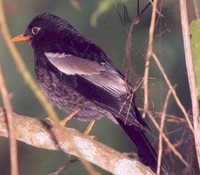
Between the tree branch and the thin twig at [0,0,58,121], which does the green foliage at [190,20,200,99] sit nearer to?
the tree branch

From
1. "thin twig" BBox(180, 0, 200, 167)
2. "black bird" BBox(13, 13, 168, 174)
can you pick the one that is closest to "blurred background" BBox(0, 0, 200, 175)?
"black bird" BBox(13, 13, 168, 174)

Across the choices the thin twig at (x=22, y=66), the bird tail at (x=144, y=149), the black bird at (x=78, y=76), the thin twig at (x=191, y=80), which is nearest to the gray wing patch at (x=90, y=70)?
the black bird at (x=78, y=76)

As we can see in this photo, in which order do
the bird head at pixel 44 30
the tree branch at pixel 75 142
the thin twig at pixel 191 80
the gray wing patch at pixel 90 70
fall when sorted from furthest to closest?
1. the bird head at pixel 44 30
2. the gray wing patch at pixel 90 70
3. the tree branch at pixel 75 142
4. the thin twig at pixel 191 80

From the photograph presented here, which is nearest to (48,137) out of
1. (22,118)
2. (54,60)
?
(22,118)

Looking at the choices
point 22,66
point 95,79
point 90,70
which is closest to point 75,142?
point 95,79

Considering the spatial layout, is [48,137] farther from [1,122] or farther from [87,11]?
[87,11]

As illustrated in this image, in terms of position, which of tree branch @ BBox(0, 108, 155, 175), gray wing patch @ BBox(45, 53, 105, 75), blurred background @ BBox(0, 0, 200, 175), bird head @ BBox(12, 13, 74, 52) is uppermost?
bird head @ BBox(12, 13, 74, 52)

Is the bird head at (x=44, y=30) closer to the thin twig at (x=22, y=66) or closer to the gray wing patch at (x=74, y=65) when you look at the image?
the gray wing patch at (x=74, y=65)
